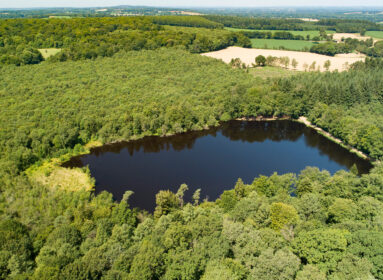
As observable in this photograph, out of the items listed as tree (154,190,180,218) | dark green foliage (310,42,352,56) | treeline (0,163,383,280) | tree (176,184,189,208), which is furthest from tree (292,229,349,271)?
dark green foliage (310,42,352,56)

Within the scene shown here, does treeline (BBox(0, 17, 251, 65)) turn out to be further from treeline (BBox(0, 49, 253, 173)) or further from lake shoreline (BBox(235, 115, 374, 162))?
lake shoreline (BBox(235, 115, 374, 162))

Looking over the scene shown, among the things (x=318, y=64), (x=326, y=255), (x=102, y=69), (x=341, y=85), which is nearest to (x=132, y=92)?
(x=102, y=69)

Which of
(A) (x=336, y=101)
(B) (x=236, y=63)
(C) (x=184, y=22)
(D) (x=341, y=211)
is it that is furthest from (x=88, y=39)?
(D) (x=341, y=211)

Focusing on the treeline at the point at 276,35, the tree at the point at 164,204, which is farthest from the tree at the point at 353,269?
the treeline at the point at 276,35

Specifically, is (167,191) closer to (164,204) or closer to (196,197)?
(164,204)

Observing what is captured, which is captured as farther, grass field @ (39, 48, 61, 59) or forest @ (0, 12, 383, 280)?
grass field @ (39, 48, 61, 59)

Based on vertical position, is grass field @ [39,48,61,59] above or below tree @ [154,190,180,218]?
above

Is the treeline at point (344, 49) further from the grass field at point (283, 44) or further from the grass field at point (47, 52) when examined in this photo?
the grass field at point (47, 52)
